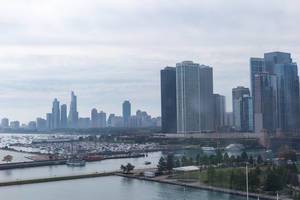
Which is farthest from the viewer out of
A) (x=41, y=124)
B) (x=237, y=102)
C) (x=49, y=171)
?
(x=41, y=124)

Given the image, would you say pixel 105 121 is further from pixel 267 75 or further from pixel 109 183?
pixel 109 183

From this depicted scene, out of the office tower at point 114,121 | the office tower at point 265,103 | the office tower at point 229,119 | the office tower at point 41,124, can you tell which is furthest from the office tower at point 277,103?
the office tower at point 41,124

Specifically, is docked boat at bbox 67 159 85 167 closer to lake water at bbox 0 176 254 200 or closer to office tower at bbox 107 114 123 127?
lake water at bbox 0 176 254 200

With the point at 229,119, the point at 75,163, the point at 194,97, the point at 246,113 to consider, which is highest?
the point at 194,97

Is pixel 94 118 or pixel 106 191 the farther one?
pixel 94 118

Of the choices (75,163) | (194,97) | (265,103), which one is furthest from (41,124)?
(75,163)

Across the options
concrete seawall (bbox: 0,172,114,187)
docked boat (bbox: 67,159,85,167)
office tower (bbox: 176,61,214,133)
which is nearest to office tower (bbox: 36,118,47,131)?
office tower (bbox: 176,61,214,133)

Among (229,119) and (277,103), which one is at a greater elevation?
(277,103)

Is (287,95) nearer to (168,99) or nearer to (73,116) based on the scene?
(168,99)
